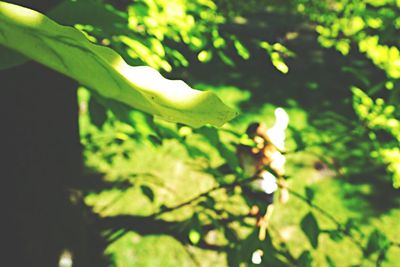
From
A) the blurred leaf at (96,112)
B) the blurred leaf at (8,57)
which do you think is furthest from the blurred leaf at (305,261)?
the blurred leaf at (8,57)

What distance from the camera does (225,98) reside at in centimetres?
755

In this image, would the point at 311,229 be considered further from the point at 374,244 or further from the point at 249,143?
the point at 249,143

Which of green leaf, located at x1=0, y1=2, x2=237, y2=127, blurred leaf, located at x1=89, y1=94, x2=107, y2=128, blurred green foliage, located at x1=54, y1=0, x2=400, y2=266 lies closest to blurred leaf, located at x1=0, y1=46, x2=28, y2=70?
green leaf, located at x1=0, y1=2, x2=237, y2=127

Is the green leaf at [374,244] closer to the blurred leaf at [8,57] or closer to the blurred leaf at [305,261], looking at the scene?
the blurred leaf at [305,261]

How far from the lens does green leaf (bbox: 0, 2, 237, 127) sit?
0.39m

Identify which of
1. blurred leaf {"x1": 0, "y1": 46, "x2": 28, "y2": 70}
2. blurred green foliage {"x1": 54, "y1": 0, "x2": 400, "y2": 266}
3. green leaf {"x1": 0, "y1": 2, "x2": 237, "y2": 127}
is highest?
green leaf {"x1": 0, "y1": 2, "x2": 237, "y2": 127}

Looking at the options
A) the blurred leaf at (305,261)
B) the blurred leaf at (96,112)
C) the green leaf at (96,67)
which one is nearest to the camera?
the green leaf at (96,67)

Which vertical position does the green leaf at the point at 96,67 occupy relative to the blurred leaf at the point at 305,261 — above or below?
above

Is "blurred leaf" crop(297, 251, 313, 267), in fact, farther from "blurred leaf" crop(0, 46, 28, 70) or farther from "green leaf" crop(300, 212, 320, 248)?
"blurred leaf" crop(0, 46, 28, 70)

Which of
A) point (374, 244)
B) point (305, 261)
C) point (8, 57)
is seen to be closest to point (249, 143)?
point (305, 261)

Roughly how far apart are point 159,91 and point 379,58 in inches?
70.8

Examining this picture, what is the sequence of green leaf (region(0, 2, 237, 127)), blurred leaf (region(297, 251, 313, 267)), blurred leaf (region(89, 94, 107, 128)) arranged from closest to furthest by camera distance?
green leaf (region(0, 2, 237, 127)), blurred leaf (region(297, 251, 313, 267)), blurred leaf (region(89, 94, 107, 128))

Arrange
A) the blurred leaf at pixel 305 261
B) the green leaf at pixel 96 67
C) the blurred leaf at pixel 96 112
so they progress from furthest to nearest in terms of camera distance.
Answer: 1. the blurred leaf at pixel 96 112
2. the blurred leaf at pixel 305 261
3. the green leaf at pixel 96 67

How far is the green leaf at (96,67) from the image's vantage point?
39 cm
